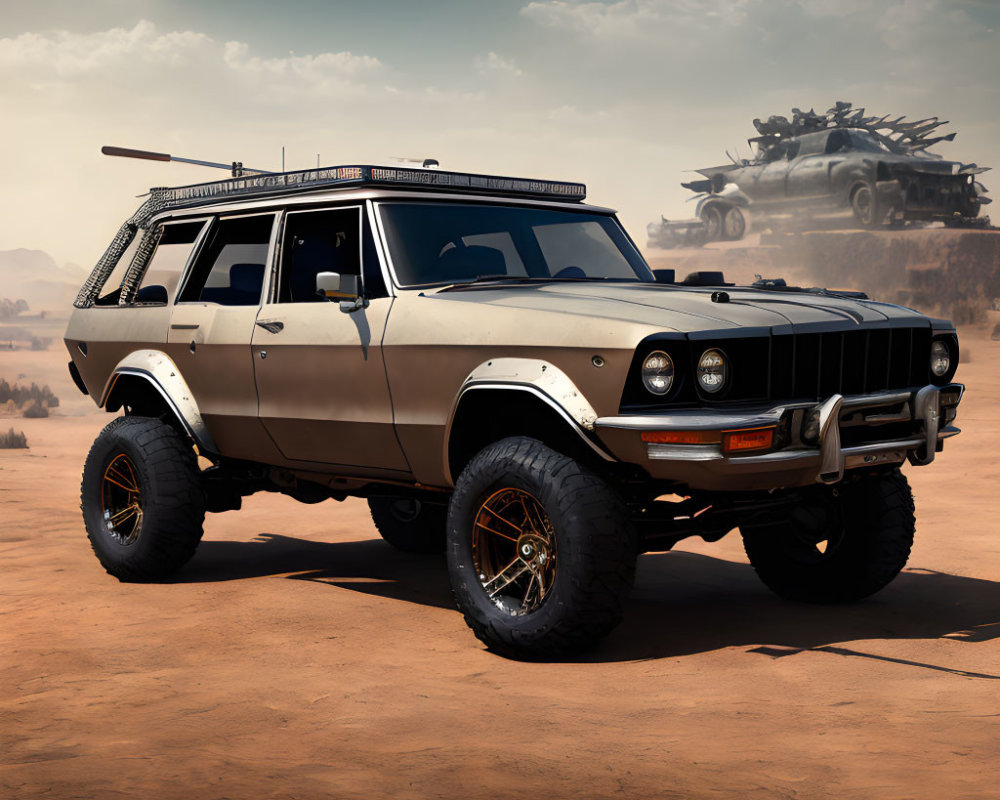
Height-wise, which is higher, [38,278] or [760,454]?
[760,454]

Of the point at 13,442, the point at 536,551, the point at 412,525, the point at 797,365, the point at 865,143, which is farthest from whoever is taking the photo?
the point at 865,143

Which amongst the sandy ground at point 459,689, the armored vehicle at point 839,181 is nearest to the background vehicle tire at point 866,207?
the armored vehicle at point 839,181

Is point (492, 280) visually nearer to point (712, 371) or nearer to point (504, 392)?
point (504, 392)

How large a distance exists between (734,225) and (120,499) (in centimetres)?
3706

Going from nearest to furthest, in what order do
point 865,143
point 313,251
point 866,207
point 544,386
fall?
point 544,386 < point 313,251 < point 866,207 < point 865,143

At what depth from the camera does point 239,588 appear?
300 inches

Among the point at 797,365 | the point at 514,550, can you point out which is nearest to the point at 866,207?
the point at 797,365

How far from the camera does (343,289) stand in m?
6.36

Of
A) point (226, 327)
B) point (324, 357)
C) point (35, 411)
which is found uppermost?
point (226, 327)

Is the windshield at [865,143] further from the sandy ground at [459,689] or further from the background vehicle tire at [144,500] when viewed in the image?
the background vehicle tire at [144,500]

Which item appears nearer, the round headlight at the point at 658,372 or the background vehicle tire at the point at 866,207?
the round headlight at the point at 658,372

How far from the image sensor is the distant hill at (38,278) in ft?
265

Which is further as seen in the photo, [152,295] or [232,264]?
[152,295]

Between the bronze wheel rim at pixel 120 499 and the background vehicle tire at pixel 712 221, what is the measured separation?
36.5m
